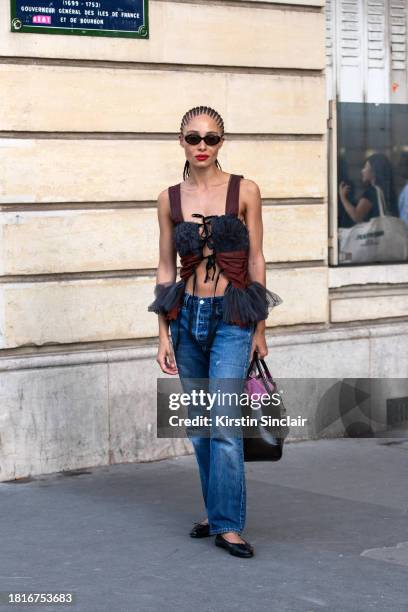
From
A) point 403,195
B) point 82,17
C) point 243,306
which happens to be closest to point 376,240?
point 403,195

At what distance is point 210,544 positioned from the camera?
20.5 feet

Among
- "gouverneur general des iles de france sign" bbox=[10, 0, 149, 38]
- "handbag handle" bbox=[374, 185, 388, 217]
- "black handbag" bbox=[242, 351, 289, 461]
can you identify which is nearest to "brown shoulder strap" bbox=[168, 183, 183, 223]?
"black handbag" bbox=[242, 351, 289, 461]

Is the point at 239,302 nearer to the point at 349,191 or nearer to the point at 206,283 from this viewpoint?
the point at 206,283

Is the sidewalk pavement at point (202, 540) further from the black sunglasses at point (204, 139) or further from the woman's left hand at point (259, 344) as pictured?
the black sunglasses at point (204, 139)

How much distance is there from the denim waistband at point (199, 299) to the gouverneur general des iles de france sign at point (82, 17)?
259cm

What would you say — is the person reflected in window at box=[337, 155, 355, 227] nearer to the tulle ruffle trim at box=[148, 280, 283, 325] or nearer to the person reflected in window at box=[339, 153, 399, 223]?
the person reflected in window at box=[339, 153, 399, 223]

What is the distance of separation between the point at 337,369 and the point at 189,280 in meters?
3.48

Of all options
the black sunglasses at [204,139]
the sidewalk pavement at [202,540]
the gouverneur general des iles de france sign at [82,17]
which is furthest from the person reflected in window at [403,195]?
the black sunglasses at [204,139]

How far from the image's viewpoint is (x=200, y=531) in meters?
6.37

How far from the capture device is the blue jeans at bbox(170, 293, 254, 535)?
6008 mm

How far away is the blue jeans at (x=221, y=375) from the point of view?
6.01 metres

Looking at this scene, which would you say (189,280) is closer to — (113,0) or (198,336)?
(198,336)

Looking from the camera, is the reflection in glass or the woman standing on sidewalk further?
the reflection in glass

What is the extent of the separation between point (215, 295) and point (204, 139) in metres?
0.72
